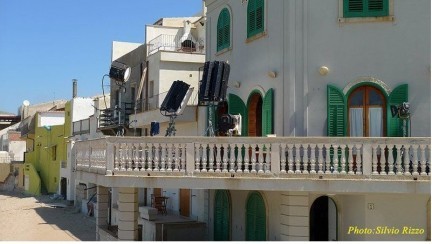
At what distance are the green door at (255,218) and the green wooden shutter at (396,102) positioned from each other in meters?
3.95

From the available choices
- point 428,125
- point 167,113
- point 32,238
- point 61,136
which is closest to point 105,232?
point 167,113

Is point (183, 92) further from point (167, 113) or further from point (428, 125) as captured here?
point (428, 125)

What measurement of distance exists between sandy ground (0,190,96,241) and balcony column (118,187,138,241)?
41.7 ft

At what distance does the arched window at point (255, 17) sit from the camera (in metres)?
16.3

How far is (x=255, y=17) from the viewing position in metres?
16.6

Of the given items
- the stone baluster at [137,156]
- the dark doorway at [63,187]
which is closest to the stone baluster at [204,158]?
the stone baluster at [137,156]

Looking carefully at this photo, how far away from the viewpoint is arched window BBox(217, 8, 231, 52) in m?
18.1

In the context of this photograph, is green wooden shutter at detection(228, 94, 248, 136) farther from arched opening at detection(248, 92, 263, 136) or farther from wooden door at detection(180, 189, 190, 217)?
wooden door at detection(180, 189, 190, 217)

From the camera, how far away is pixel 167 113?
704 inches

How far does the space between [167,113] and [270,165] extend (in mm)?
5772

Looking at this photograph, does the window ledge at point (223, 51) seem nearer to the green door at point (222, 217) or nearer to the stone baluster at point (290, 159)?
the green door at point (222, 217)

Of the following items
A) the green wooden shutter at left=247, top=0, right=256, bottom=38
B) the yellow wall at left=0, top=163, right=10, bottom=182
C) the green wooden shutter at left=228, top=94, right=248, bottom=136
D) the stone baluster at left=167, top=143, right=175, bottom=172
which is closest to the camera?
the stone baluster at left=167, top=143, right=175, bottom=172

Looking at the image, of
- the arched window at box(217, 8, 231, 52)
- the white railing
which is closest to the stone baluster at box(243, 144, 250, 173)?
the white railing

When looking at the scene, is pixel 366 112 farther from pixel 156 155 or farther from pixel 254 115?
pixel 156 155
